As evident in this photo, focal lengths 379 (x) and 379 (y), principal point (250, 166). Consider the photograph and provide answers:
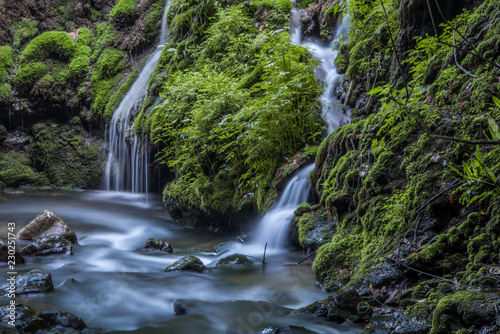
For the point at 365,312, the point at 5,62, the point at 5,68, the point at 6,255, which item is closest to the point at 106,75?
the point at 5,68

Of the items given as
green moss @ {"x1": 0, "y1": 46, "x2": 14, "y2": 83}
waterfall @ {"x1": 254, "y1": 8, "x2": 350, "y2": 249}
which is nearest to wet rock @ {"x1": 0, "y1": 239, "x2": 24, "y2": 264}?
waterfall @ {"x1": 254, "y1": 8, "x2": 350, "y2": 249}

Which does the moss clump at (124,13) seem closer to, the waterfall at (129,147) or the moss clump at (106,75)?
the moss clump at (106,75)

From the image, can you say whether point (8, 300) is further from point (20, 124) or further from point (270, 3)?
point (20, 124)

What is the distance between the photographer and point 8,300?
3398 millimetres

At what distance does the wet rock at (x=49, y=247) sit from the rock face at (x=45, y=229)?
0.42m

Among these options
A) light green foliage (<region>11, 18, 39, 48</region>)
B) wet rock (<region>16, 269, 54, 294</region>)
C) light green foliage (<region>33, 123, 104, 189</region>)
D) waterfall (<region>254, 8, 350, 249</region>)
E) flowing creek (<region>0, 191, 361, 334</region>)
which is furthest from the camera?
light green foliage (<region>11, 18, 39, 48</region>)

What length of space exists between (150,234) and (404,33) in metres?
5.36

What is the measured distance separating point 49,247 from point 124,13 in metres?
11.2

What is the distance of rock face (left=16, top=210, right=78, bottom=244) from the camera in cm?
583

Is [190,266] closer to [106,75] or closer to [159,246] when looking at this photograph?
[159,246]

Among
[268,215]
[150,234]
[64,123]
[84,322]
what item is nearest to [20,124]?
[64,123]

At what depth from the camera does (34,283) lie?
3.75 m

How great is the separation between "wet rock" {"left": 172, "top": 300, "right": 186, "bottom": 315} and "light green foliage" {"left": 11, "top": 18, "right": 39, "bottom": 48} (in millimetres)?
14484

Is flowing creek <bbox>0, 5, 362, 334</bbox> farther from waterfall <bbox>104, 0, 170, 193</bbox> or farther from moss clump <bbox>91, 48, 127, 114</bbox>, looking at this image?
moss clump <bbox>91, 48, 127, 114</bbox>
